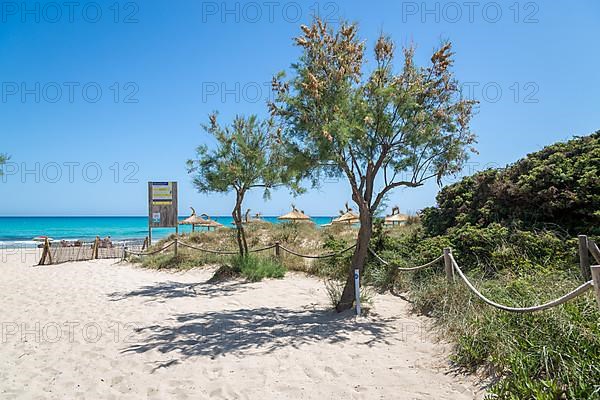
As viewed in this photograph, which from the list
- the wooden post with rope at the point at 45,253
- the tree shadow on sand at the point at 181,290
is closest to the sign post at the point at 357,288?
the tree shadow on sand at the point at 181,290

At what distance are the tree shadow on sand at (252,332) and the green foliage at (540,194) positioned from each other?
4.95m

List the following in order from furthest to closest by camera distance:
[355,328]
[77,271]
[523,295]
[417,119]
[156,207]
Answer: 1. [156,207]
2. [77,271]
3. [417,119]
4. [355,328]
5. [523,295]

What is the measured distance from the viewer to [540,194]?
981 centimetres

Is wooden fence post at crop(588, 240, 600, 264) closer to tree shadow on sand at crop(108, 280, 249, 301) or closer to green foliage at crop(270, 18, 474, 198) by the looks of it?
green foliage at crop(270, 18, 474, 198)

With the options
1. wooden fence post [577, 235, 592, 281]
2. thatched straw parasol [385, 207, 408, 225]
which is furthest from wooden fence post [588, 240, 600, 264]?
thatched straw parasol [385, 207, 408, 225]

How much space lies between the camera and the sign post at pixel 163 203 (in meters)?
21.8

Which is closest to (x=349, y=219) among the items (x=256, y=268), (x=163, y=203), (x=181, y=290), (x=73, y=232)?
(x=163, y=203)

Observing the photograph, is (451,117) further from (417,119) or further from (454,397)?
(454,397)

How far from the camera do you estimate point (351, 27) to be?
8.05 metres

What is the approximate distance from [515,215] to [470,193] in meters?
2.00

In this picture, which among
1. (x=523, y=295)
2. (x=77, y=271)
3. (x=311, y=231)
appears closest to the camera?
(x=523, y=295)

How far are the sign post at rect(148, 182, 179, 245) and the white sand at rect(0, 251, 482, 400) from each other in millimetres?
11164

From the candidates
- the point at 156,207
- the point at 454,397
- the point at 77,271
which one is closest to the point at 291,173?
the point at 454,397

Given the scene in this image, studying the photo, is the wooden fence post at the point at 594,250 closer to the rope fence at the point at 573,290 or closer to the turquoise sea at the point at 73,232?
the rope fence at the point at 573,290
